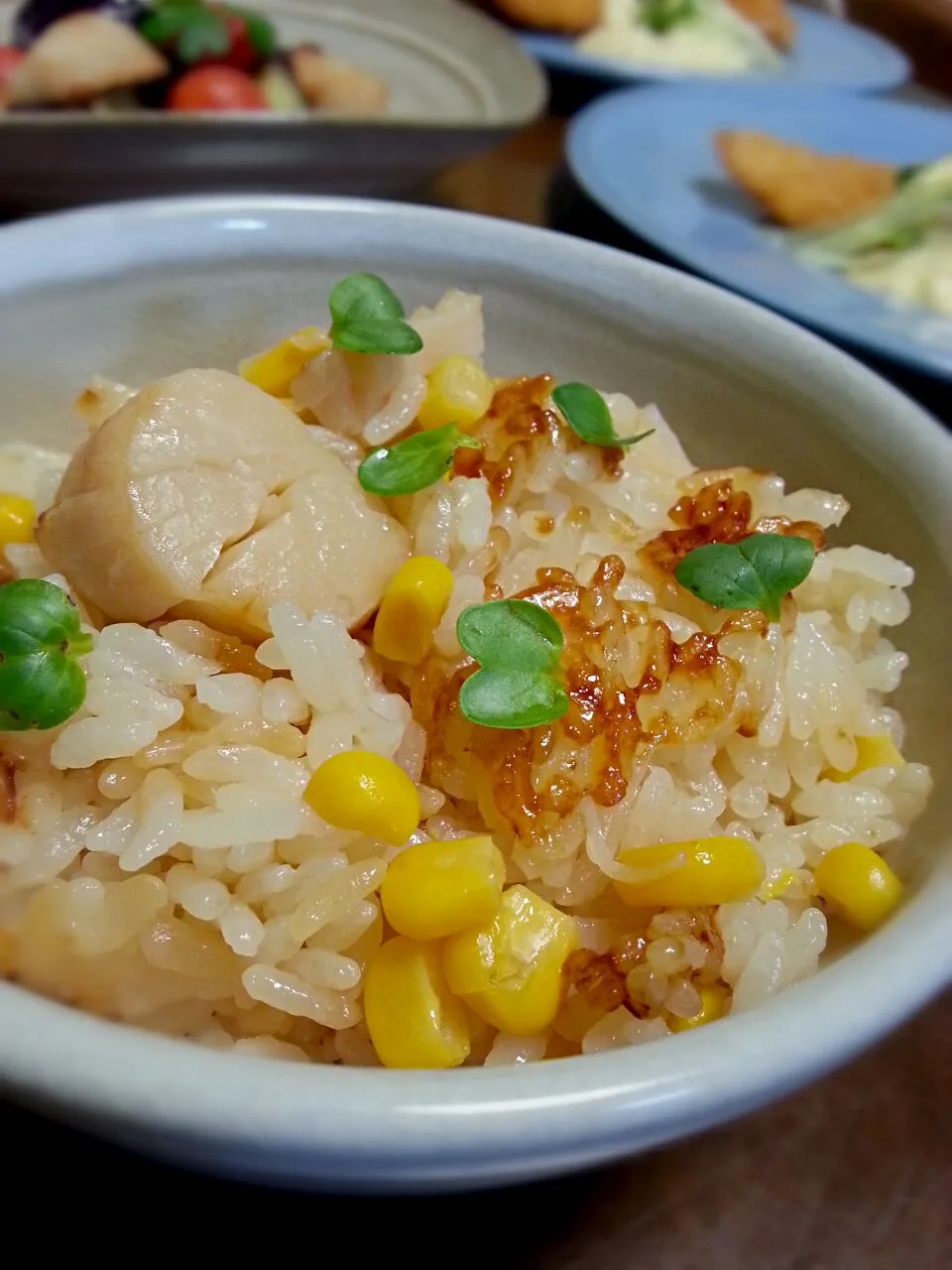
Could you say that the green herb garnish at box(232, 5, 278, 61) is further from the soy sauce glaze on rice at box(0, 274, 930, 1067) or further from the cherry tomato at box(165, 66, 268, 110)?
the soy sauce glaze on rice at box(0, 274, 930, 1067)

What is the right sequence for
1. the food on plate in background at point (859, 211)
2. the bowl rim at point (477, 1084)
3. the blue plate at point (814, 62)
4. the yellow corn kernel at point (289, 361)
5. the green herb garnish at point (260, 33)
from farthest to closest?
1. the blue plate at point (814, 62)
2. the green herb garnish at point (260, 33)
3. the food on plate in background at point (859, 211)
4. the yellow corn kernel at point (289, 361)
5. the bowl rim at point (477, 1084)

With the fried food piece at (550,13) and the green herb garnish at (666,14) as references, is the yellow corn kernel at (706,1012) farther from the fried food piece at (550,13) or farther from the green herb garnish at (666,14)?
the green herb garnish at (666,14)

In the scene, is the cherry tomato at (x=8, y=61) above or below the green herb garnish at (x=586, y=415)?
below

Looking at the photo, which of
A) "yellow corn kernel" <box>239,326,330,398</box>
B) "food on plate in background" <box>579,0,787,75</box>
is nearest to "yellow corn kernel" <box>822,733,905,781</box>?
"yellow corn kernel" <box>239,326,330,398</box>

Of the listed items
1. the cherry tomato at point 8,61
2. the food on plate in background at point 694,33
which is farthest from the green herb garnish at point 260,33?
the food on plate in background at point 694,33

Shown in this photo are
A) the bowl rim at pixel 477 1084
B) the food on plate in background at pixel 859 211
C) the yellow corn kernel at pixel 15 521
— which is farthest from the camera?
the food on plate in background at pixel 859 211

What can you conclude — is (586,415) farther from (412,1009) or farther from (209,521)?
(412,1009)

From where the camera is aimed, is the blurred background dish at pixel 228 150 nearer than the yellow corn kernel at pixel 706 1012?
No
